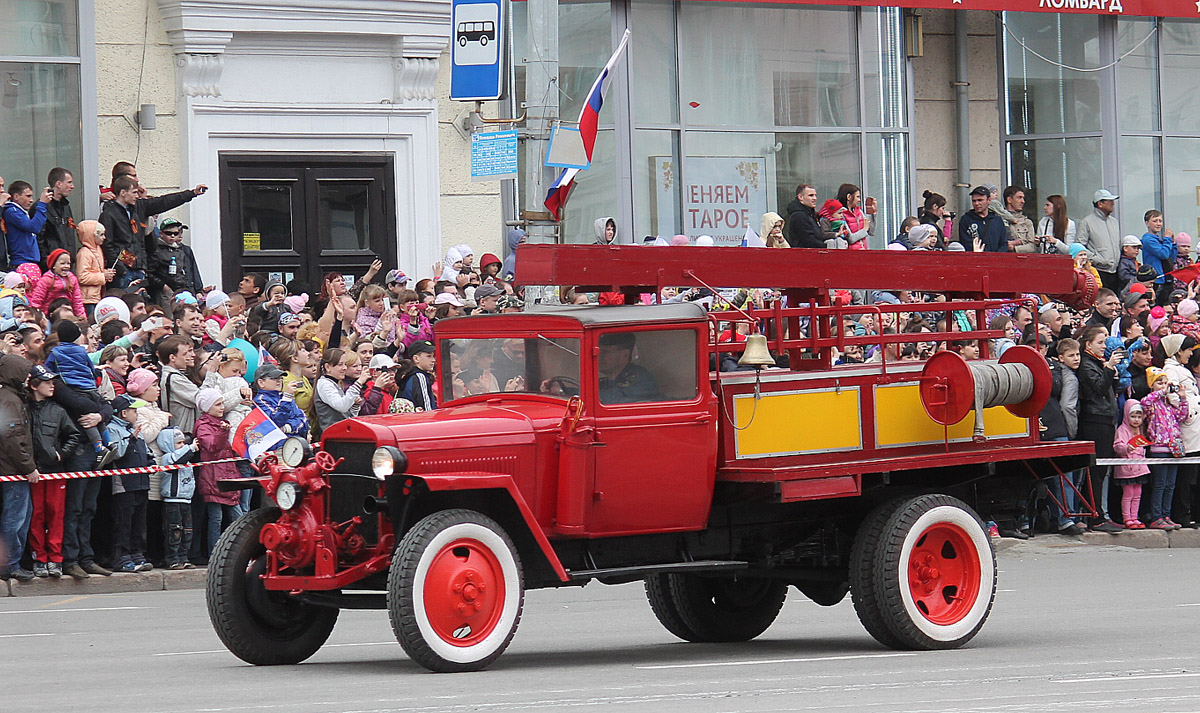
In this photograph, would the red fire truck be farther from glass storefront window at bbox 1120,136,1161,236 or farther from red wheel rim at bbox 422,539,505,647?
glass storefront window at bbox 1120,136,1161,236

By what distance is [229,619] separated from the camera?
10148 mm

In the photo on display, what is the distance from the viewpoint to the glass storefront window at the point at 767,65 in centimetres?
2420

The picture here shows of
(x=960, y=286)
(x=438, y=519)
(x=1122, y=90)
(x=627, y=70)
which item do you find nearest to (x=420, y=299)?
(x=627, y=70)

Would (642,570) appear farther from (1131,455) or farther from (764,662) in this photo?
(1131,455)

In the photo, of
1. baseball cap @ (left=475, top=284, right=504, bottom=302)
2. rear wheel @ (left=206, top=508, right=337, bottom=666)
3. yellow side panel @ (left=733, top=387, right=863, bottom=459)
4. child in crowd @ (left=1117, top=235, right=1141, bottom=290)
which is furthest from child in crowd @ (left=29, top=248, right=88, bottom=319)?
child in crowd @ (left=1117, top=235, right=1141, bottom=290)

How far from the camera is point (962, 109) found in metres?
26.4

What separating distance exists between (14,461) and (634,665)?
6864mm

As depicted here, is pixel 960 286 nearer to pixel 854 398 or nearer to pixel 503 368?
pixel 854 398

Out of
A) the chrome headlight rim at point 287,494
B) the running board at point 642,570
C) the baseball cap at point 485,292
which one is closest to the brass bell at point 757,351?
the running board at point 642,570

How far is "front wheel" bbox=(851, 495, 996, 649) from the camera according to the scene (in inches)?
425

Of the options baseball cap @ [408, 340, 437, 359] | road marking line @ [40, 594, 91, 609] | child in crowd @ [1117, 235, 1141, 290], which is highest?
child in crowd @ [1117, 235, 1141, 290]

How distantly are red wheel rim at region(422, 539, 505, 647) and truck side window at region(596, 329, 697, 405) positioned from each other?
4.13 feet

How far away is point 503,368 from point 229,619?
2.11 metres

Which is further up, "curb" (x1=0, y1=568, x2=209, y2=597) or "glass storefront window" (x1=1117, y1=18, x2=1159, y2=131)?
"glass storefront window" (x1=1117, y1=18, x2=1159, y2=131)
